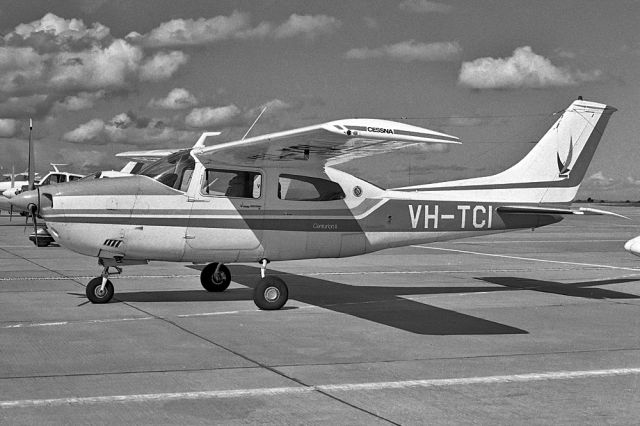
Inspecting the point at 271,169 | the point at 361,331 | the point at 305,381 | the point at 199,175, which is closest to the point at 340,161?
the point at 271,169

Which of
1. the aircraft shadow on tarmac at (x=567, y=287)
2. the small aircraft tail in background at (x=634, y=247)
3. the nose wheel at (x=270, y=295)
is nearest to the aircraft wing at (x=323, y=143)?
the nose wheel at (x=270, y=295)

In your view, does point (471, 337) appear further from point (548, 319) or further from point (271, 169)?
point (271, 169)

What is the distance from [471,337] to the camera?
367 inches

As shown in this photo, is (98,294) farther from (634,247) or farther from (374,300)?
(634,247)

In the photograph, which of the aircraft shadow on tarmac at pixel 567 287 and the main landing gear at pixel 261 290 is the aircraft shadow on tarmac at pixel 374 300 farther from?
the aircraft shadow on tarmac at pixel 567 287

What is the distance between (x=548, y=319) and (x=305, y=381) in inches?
195

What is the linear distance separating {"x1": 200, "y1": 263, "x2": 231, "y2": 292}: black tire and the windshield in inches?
85.7

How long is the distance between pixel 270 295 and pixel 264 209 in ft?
4.16

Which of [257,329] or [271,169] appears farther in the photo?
[271,169]

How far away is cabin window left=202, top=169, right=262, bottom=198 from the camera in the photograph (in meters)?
11.7

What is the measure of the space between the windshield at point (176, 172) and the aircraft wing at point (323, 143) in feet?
0.69

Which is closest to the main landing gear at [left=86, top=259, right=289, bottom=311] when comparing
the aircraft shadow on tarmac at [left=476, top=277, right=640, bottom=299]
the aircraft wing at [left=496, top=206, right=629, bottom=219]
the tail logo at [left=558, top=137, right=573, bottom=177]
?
the aircraft wing at [left=496, top=206, right=629, bottom=219]

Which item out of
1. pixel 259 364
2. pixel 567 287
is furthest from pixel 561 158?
pixel 259 364

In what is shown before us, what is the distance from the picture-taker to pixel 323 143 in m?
10.8
